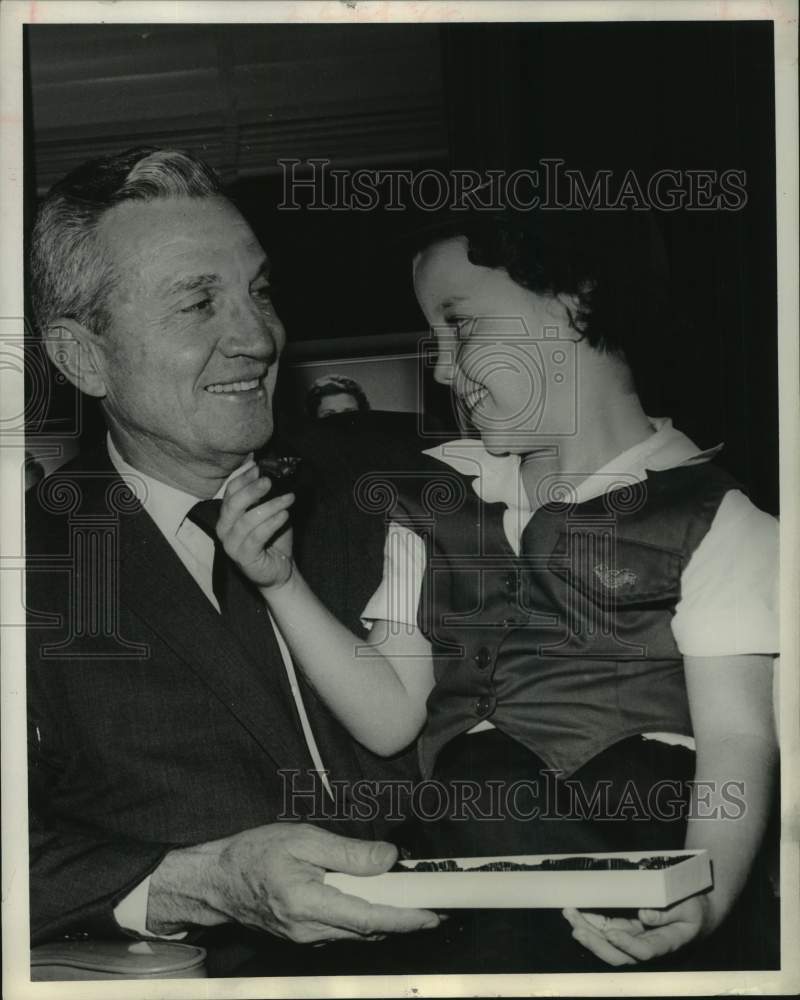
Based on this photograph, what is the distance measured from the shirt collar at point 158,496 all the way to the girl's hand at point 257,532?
0.05 meters

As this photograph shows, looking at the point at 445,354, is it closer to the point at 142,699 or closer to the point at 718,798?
the point at 142,699

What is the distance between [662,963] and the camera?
175 centimetres

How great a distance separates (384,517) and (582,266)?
0.50m

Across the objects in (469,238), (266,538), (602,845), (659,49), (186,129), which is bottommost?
(602,845)

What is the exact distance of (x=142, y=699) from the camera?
172 centimetres

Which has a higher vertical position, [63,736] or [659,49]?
[659,49]

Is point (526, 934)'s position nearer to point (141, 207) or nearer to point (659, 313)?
point (659, 313)

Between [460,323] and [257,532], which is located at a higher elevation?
[460,323]

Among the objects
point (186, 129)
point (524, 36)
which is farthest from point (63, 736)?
point (524, 36)

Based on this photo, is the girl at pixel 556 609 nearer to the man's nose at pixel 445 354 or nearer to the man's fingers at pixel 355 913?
the man's nose at pixel 445 354

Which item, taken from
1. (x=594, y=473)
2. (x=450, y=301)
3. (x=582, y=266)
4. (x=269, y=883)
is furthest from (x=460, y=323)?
(x=269, y=883)

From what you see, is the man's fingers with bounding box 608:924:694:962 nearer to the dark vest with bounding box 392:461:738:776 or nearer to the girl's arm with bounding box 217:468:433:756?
the dark vest with bounding box 392:461:738:776

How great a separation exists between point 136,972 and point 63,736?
0.38 metres

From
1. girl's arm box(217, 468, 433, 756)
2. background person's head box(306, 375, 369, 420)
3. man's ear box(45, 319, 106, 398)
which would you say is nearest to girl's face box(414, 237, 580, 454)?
background person's head box(306, 375, 369, 420)
